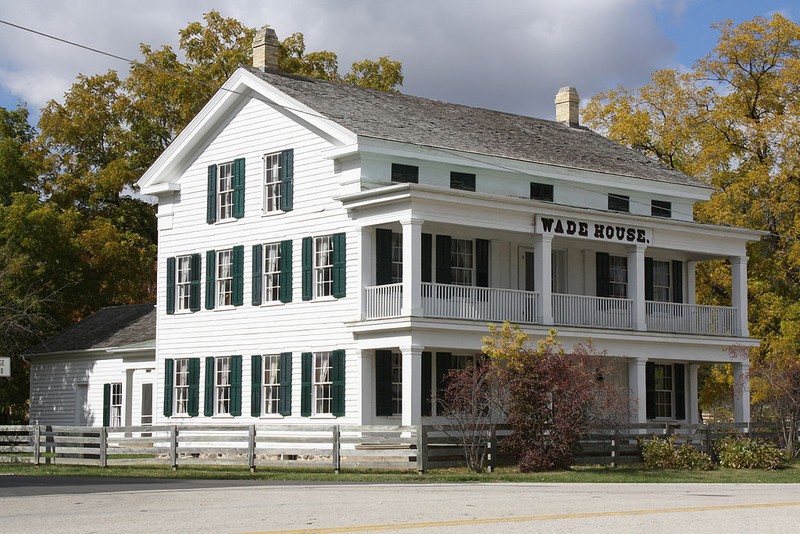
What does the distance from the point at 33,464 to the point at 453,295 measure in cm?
1181

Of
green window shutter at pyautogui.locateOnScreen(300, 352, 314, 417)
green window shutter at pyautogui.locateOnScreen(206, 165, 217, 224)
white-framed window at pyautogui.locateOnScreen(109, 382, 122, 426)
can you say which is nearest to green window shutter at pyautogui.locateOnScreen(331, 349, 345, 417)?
green window shutter at pyautogui.locateOnScreen(300, 352, 314, 417)

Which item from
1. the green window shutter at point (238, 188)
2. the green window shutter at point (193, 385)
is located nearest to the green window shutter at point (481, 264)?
the green window shutter at point (238, 188)

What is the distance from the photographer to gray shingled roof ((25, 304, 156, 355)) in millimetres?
43812

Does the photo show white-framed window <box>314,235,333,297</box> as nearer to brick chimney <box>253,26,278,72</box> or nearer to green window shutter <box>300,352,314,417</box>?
green window shutter <box>300,352,314,417</box>

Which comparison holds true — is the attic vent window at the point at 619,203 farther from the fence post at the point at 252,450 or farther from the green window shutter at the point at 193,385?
the fence post at the point at 252,450

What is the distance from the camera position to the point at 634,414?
3662 cm

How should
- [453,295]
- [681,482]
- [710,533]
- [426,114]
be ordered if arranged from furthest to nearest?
[426,114] → [453,295] → [681,482] → [710,533]

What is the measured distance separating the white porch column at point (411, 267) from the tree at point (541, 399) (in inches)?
86.7

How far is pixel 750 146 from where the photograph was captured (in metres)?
48.0

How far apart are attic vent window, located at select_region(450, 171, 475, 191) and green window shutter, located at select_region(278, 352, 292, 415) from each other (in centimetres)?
657

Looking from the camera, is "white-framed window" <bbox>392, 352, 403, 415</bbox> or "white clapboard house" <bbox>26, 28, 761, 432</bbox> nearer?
"white clapboard house" <bbox>26, 28, 761, 432</bbox>

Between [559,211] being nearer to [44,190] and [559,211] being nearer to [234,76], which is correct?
[234,76]

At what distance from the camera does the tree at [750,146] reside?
45.9m

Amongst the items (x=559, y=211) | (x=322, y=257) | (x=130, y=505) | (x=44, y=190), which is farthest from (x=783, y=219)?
(x=130, y=505)
